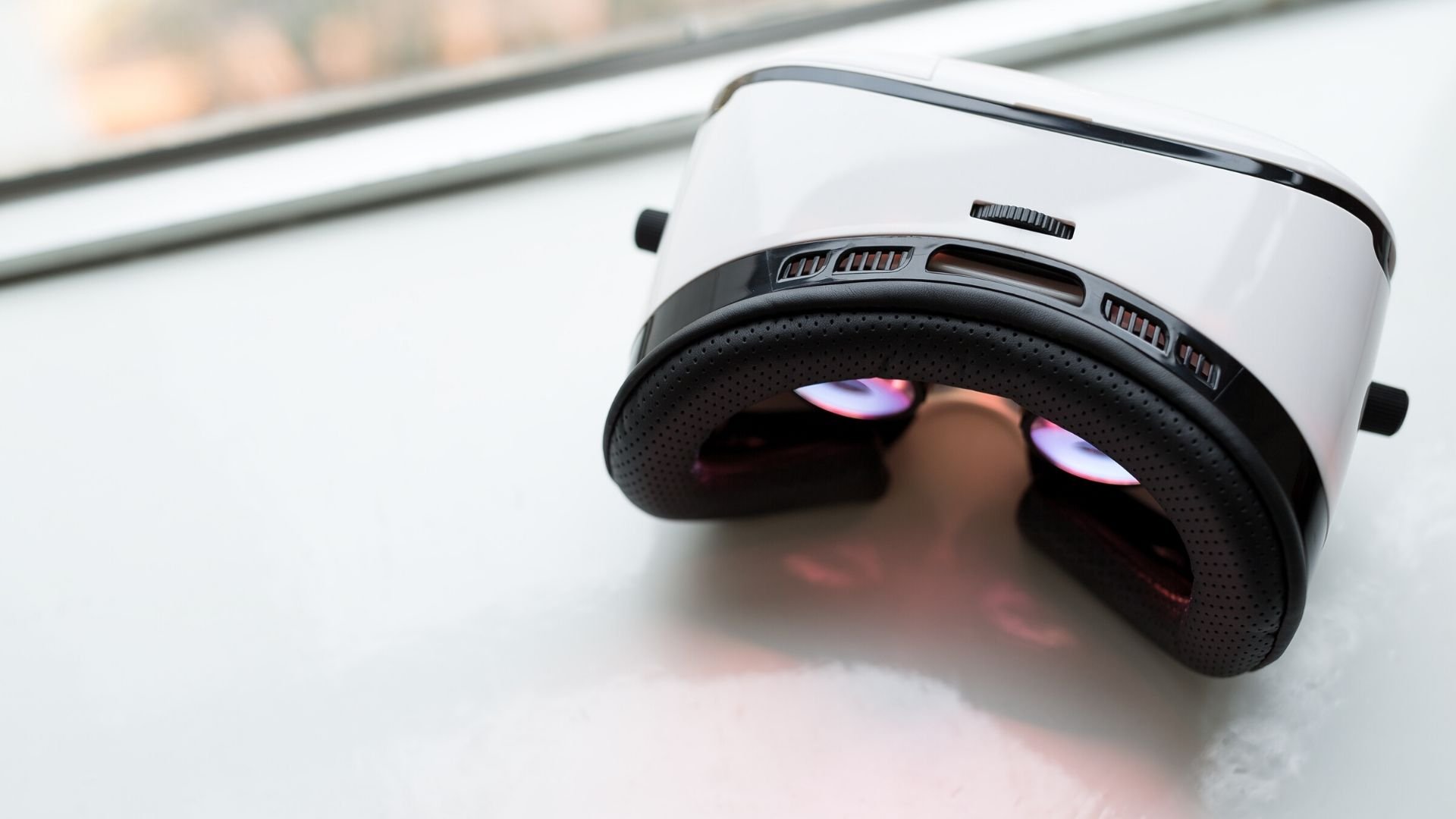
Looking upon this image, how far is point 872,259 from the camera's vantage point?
26.4 inches

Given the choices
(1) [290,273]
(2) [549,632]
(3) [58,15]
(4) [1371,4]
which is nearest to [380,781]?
(2) [549,632]

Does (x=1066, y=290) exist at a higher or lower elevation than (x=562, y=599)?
higher

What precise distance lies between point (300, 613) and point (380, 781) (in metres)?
0.17

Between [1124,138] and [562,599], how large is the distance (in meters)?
0.54

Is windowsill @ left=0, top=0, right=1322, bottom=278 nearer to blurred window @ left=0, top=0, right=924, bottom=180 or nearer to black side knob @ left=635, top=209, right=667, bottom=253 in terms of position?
blurred window @ left=0, top=0, right=924, bottom=180

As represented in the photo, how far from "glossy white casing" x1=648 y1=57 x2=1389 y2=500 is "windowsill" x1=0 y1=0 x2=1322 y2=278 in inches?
17.6

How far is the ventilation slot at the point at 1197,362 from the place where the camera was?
63 centimetres

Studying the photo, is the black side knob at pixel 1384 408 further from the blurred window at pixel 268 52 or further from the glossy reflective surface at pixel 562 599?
the blurred window at pixel 268 52

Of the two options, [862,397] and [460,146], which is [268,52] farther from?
[862,397]

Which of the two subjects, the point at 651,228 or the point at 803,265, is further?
the point at 651,228

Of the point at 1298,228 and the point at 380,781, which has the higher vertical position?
the point at 1298,228

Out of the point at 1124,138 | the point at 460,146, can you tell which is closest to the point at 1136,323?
the point at 1124,138

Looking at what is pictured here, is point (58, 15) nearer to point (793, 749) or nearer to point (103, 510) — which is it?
point (103, 510)

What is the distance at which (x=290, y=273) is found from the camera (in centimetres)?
112
